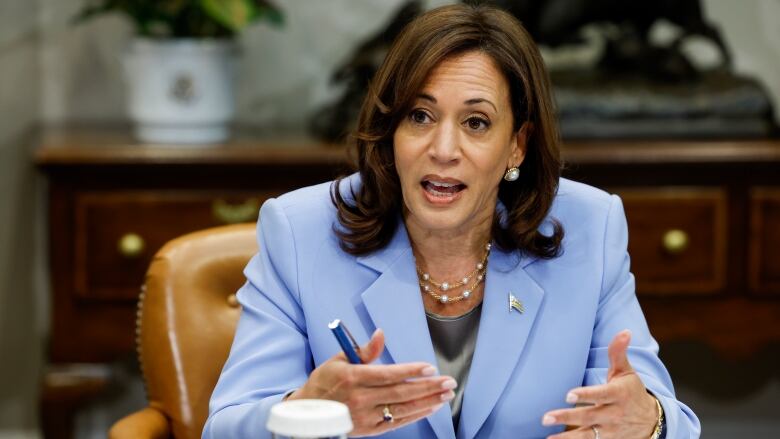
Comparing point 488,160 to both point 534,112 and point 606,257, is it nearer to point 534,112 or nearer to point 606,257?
point 534,112

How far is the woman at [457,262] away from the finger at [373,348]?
0.28 m

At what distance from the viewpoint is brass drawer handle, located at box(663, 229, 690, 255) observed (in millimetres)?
3549

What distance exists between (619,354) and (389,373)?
37cm

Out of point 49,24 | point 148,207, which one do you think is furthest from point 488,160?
point 49,24

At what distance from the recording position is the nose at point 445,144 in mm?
2086

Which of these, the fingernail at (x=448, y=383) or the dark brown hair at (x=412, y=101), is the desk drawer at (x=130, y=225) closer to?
the dark brown hair at (x=412, y=101)

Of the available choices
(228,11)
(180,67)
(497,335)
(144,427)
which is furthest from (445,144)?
(180,67)

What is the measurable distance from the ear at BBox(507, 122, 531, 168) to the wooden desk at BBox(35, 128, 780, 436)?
45.1 inches

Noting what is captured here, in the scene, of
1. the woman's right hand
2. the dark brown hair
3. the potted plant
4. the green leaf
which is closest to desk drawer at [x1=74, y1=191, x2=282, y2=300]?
the potted plant

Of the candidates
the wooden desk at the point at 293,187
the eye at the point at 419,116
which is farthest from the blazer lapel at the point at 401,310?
the wooden desk at the point at 293,187

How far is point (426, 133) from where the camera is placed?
2131 mm

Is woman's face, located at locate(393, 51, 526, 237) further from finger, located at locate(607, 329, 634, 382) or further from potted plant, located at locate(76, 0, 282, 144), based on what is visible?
potted plant, located at locate(76, 0, 282, 144)

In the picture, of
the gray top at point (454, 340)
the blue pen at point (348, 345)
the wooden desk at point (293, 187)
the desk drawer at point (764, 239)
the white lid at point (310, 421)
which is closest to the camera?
the white lid at point (310, 421)

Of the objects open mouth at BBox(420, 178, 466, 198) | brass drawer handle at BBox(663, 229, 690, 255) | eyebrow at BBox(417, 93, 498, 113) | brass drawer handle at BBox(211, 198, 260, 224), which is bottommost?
brass drawer handle at BBox(211, 198, 260, 224)
